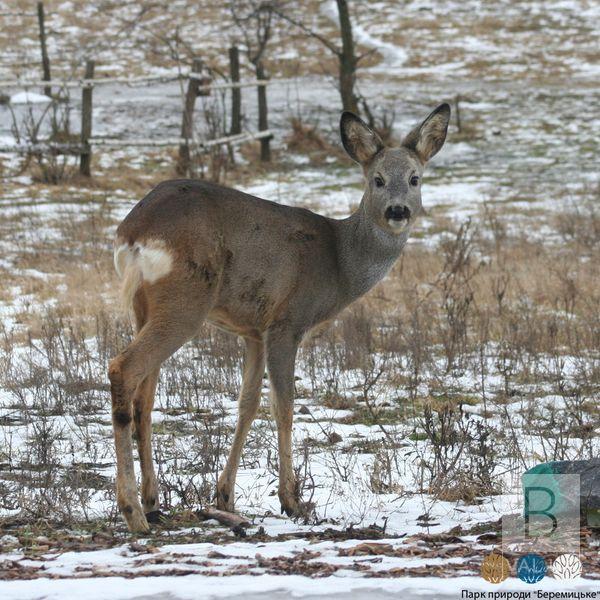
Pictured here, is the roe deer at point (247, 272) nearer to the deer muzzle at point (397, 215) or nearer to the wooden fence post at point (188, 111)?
the deer muzzle at point (397, 215)

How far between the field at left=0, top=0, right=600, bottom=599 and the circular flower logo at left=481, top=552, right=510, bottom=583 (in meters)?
0.07

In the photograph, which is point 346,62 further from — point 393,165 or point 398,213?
point 398,213

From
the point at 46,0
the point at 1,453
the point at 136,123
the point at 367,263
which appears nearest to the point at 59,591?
the point at 1,453

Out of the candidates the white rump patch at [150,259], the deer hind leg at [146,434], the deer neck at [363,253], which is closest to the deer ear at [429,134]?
the deer neck at [363,253]

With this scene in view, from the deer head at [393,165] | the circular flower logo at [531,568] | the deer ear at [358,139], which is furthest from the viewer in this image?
the deer ear at [358,139]

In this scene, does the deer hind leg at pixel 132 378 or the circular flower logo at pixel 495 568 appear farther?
the deer hind leg at pixel 132 378

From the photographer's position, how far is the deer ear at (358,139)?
679 centimetres

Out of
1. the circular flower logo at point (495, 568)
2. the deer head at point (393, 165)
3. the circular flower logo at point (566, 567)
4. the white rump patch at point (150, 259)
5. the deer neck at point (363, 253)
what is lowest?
the circular flower logo at point (566, 567)

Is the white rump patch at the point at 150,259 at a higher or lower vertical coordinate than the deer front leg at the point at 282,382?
higher

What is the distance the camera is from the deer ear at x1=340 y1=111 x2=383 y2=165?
6.79 metres

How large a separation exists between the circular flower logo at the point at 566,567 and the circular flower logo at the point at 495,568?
0.64 feet

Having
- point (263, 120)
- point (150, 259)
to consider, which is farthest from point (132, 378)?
point (263, 120)

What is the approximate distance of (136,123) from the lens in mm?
27469

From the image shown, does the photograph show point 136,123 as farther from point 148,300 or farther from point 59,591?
point 59,591
